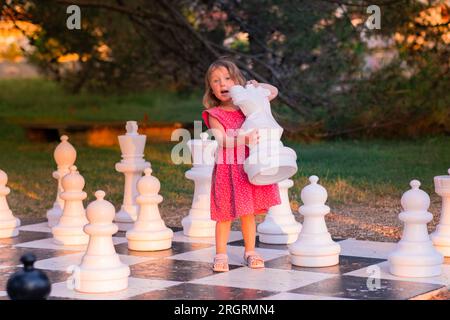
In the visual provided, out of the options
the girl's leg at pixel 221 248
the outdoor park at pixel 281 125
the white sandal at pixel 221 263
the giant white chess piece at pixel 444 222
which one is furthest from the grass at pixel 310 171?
the white sandal at pixel 221 263

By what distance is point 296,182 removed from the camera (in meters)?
7.79

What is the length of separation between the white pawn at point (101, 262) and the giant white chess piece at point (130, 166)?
5.14 feet

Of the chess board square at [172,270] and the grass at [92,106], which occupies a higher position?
the grass at [92,106]

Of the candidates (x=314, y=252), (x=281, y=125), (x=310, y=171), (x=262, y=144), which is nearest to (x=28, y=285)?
(x=262, y=144)

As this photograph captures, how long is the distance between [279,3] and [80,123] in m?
7.24

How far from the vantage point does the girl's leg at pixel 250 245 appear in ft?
14.7

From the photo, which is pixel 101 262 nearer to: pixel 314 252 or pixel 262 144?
pixel 262 144

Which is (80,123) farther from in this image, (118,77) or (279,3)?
(279,3)

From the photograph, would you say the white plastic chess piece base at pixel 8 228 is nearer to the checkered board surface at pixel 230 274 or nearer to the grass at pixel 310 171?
the checkered board surface at pixel 230 274

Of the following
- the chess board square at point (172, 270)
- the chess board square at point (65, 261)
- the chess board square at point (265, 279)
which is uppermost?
the chess board square at point (65, 261)

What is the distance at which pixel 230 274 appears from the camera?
434cm

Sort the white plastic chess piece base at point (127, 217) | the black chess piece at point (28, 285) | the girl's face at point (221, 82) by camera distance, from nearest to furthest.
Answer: the black chess piece at point (28, 285), the girl's face at point (221, 82), the white plastic chess piece base at point (127, 217)

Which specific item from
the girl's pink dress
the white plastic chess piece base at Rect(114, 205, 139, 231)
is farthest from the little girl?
the white plastic chess piece base at Rect(114, 205, 139, 231)

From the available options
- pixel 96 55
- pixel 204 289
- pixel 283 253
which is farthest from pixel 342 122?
pixel 204 289
